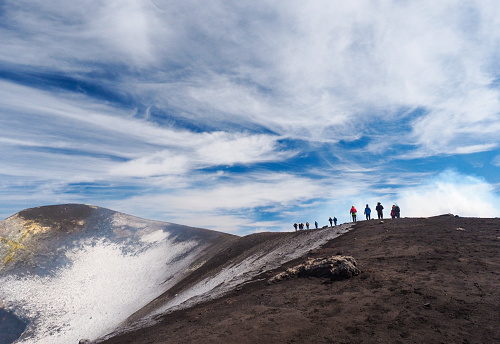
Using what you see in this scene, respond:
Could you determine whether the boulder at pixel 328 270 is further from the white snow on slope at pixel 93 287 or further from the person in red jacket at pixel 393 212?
the white snow on slope at pixel 93 287

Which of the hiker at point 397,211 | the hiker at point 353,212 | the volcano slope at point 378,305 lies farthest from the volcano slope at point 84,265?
the hiker at point 397,211

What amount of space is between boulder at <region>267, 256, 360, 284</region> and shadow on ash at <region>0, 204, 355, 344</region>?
5769 mm

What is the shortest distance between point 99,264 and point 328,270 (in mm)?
63102

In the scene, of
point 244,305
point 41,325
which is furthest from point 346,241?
point 41,325

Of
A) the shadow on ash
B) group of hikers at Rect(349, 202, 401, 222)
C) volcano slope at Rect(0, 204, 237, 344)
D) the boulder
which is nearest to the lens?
the boulder

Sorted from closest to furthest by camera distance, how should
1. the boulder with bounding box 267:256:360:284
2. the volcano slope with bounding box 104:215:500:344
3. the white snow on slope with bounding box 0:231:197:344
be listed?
the volcano slope with bounding box 104:215:500:344 → the boulder with bounding box 267:256:360:284 → the white snow on slope with bounding box 0:231:197:344

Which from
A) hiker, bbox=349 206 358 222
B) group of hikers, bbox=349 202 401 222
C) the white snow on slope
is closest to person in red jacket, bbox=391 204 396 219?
group of hikers, bbox=349 202 401 222

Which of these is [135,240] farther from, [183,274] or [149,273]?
[183,274]

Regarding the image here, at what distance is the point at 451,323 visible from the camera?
9.24 meters

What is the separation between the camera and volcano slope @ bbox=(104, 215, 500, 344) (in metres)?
9.24

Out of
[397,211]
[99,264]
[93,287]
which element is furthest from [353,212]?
[99,264]

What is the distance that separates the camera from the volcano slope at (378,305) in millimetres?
9242

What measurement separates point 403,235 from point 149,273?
166 ft

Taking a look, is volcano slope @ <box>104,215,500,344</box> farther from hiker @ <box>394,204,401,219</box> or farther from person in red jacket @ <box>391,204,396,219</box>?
person in red jacket @ <box>391,204,396,219</box>
